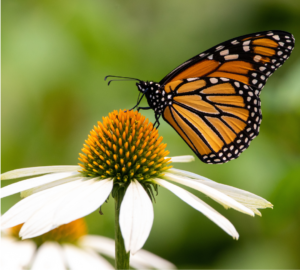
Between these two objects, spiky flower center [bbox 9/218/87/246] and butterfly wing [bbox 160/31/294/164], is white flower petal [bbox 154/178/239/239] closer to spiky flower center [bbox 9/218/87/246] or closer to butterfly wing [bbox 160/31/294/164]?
butterfly wing [bbox 160/31/294/164]

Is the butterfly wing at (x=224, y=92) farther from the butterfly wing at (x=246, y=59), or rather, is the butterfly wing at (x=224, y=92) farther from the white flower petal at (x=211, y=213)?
the white flower petal at (x=211, y=213)

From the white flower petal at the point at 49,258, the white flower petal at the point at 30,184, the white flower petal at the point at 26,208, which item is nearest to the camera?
the white flower petal at the point at 26,208

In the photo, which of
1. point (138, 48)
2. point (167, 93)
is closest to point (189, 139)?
point (167, 93)

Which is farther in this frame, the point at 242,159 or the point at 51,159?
the point at 51,159

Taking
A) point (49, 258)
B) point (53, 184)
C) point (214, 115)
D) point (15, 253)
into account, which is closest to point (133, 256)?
point (49, 258)

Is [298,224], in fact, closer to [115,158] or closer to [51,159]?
[115,158]

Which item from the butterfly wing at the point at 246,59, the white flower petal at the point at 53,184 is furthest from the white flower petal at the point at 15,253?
the butterfly wing at the point at 246,59

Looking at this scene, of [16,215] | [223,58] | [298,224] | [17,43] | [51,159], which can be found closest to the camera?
[16,215]
